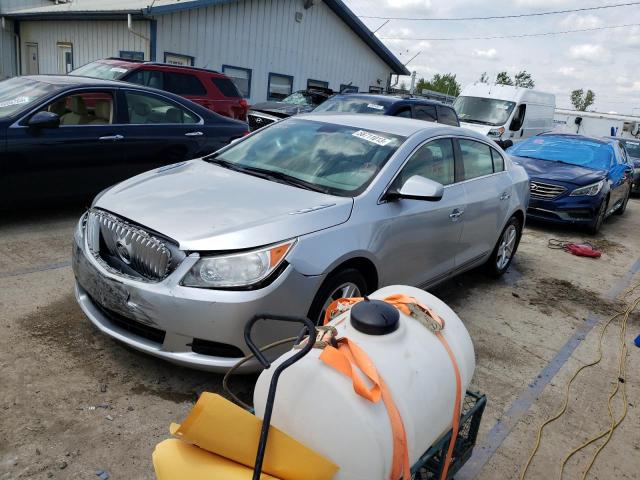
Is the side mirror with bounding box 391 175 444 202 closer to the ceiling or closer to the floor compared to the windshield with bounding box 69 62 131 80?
closer to the floor

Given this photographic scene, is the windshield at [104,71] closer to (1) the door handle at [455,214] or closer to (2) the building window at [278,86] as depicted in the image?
(1) the door handle at [455,214]

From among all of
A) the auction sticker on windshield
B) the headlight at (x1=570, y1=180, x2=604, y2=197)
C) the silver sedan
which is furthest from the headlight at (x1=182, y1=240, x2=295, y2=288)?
the headlight at (x1=570, y1=180, x2=604, y2=197)

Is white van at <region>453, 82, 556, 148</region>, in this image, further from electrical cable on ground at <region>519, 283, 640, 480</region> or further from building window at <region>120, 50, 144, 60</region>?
electrical cable on ground at <region>519, 283, 640, 480</region>

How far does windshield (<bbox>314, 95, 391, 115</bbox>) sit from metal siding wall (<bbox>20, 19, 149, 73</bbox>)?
20.6 feet

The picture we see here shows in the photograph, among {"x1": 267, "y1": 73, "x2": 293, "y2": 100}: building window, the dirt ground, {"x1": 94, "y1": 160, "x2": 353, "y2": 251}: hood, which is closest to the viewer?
the dirt ground

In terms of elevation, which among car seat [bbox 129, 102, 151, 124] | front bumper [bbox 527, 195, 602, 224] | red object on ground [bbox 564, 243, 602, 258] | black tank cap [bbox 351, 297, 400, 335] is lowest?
red object on ground [bbox 564, 243, 602, 258]

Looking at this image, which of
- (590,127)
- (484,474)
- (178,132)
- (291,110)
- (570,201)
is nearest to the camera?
(484,474)

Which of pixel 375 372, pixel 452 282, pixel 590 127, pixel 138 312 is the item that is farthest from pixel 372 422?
pixel 590 127

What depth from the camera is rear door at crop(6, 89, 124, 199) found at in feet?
16.7

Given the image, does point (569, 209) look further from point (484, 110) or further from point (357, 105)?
point (484, 110)

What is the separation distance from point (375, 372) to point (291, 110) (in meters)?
11.2

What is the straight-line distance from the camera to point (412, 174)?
386cm

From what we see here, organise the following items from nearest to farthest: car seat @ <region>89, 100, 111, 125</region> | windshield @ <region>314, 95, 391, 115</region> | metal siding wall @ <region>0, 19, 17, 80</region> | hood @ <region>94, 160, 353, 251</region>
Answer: hood @ <region>94, 160, 353, 251</region> < car seat @ <region>89, 100, 111, 125</region> < windshield @ <region>314, 95, 391, 115</region> < metal siding wall @ <region>0, 19, 17, 80</region>

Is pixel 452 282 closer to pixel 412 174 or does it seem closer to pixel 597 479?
pixel 412 174
